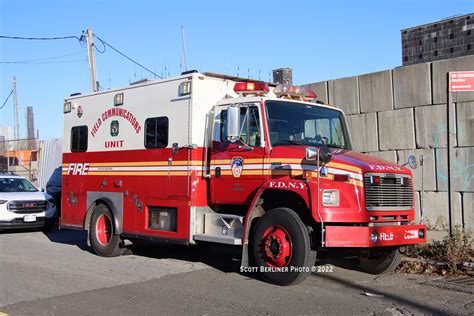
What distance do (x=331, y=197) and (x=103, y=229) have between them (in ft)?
17.1

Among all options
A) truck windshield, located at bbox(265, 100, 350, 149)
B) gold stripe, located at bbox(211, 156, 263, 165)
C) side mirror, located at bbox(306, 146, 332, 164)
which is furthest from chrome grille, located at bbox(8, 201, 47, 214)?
side mirror, located at bbox(306, 146, 332, 164)

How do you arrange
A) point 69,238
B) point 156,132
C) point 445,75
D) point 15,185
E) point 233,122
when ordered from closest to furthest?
point 233,122 < point 156,132 < point 445,75 < point 69,238 < point 15,185

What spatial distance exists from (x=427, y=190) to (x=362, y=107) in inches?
103

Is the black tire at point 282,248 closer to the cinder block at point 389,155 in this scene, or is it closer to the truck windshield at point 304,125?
the truck windshield at point 304,125

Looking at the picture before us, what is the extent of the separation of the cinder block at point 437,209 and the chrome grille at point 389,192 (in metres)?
4.03

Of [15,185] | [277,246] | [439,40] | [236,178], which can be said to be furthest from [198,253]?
[439,40]

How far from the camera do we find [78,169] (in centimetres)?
1122

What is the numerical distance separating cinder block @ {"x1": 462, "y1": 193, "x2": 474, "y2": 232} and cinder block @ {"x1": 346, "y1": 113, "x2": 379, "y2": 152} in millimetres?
2447

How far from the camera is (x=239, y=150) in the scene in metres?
8.38

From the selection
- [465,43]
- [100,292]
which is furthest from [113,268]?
[465,43]

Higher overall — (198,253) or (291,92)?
(291,92)

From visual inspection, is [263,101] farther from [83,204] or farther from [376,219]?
[83,204]

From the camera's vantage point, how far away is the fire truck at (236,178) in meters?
7.33

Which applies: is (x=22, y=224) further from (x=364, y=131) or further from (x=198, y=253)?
(x=364, y=131)
